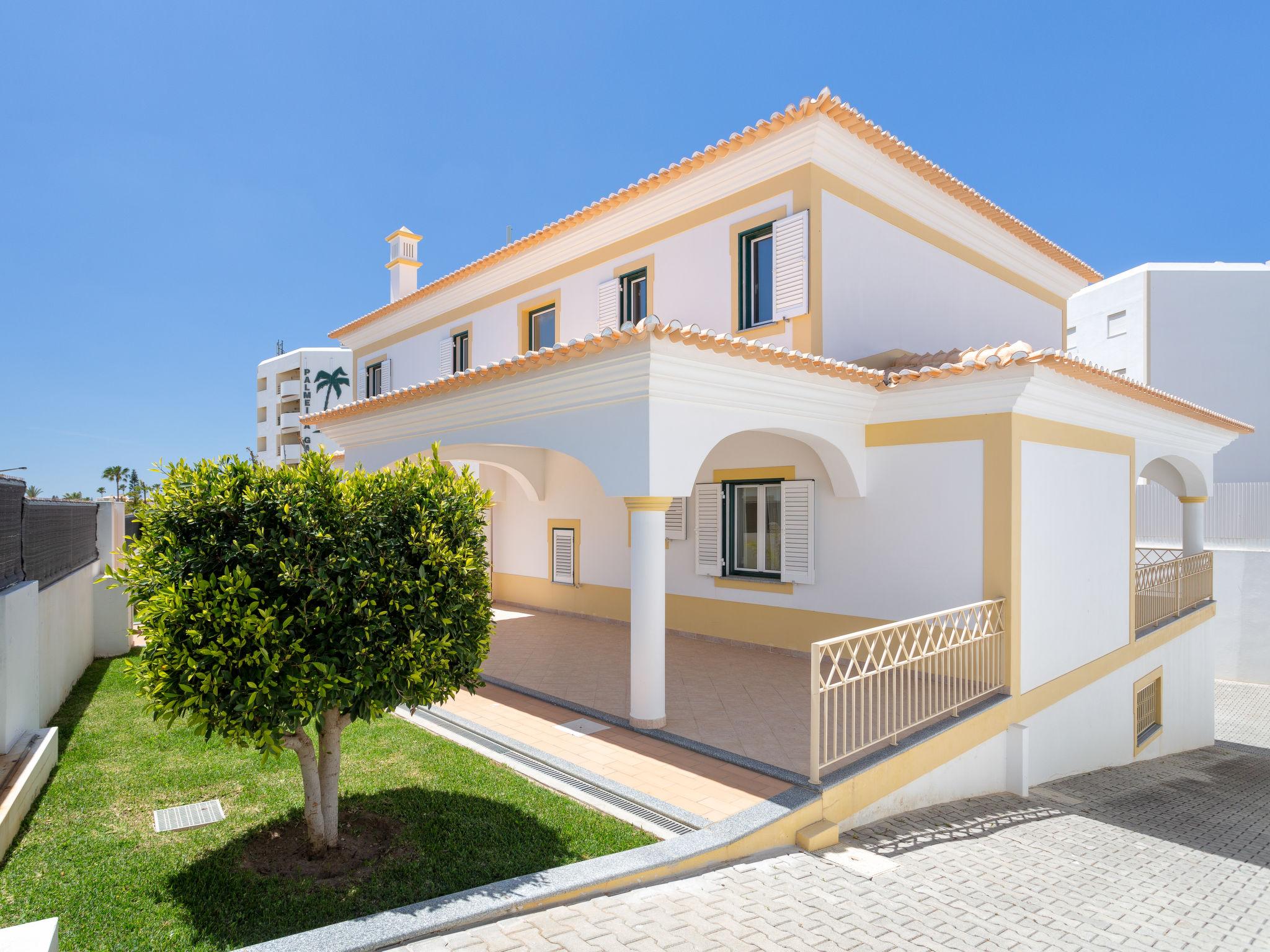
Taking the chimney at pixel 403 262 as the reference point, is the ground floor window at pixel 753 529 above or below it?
below

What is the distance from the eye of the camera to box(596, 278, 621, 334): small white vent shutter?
11.5 metres

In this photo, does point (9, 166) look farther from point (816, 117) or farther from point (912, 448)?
point (912, 448)

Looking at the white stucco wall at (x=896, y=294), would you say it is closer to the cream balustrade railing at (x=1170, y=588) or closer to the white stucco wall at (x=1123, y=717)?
the cream balustrade railing at (x=1170, y=588)

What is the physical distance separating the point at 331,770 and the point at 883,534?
683 cm

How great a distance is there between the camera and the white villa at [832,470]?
6.73m

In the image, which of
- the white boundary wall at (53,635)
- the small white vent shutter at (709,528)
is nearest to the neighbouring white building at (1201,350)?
the small white vent shutter at (709,528)

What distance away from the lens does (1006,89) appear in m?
19.4

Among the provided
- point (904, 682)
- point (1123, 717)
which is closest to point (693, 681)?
point (904, 682)

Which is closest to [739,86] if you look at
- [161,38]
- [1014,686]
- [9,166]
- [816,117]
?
[816,117]

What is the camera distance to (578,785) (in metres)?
5.48

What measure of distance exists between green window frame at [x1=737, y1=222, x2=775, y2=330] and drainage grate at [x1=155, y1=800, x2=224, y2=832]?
26.3 feet

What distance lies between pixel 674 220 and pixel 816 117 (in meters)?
2.60

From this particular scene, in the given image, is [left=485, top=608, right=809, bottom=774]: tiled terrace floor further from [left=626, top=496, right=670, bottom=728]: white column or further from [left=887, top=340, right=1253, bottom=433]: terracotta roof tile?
[left=887, top=340, right=1253, bottom=433]: terracotta roof tile

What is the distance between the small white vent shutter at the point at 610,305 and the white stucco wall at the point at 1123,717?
8.08m
